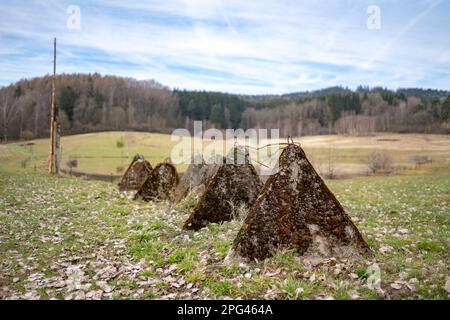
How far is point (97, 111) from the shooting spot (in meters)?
117

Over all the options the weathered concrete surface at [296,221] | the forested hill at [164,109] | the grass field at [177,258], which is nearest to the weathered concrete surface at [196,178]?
the grass field at [177,258]

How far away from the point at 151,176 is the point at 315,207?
10720 millimetres

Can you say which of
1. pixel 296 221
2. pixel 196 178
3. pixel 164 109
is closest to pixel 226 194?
pixel 296 221

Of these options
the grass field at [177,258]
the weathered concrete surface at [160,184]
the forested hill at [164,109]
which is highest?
the forested hill at [164,109]

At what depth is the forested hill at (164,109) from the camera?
8862 centimetres

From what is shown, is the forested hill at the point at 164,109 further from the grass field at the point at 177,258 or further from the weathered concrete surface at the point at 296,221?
the weathered concrete surface at the point at 296,221

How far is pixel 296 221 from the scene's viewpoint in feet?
24.5

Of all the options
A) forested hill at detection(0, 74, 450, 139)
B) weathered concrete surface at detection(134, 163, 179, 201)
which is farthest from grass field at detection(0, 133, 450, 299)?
forested hill at detection(0, 74, 450, 139)

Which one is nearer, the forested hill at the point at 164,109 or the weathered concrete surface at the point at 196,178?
the weathered concrete surface at the point at 196,178

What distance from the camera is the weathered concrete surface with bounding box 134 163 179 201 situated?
54.3 ft

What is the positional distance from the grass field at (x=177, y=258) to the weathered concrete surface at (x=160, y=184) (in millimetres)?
1160

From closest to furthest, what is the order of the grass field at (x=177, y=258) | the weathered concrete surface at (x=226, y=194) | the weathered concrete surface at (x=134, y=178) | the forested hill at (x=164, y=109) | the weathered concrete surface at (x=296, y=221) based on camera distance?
the grass field at (x=177, y=258) < the weathered concrete surface at (x=296, y=221) < the weathered concrete surface at (x=226, y=194) < the weathered concrete surface at (x=134, y=178) < the forested hill at (x=164, y=109)
